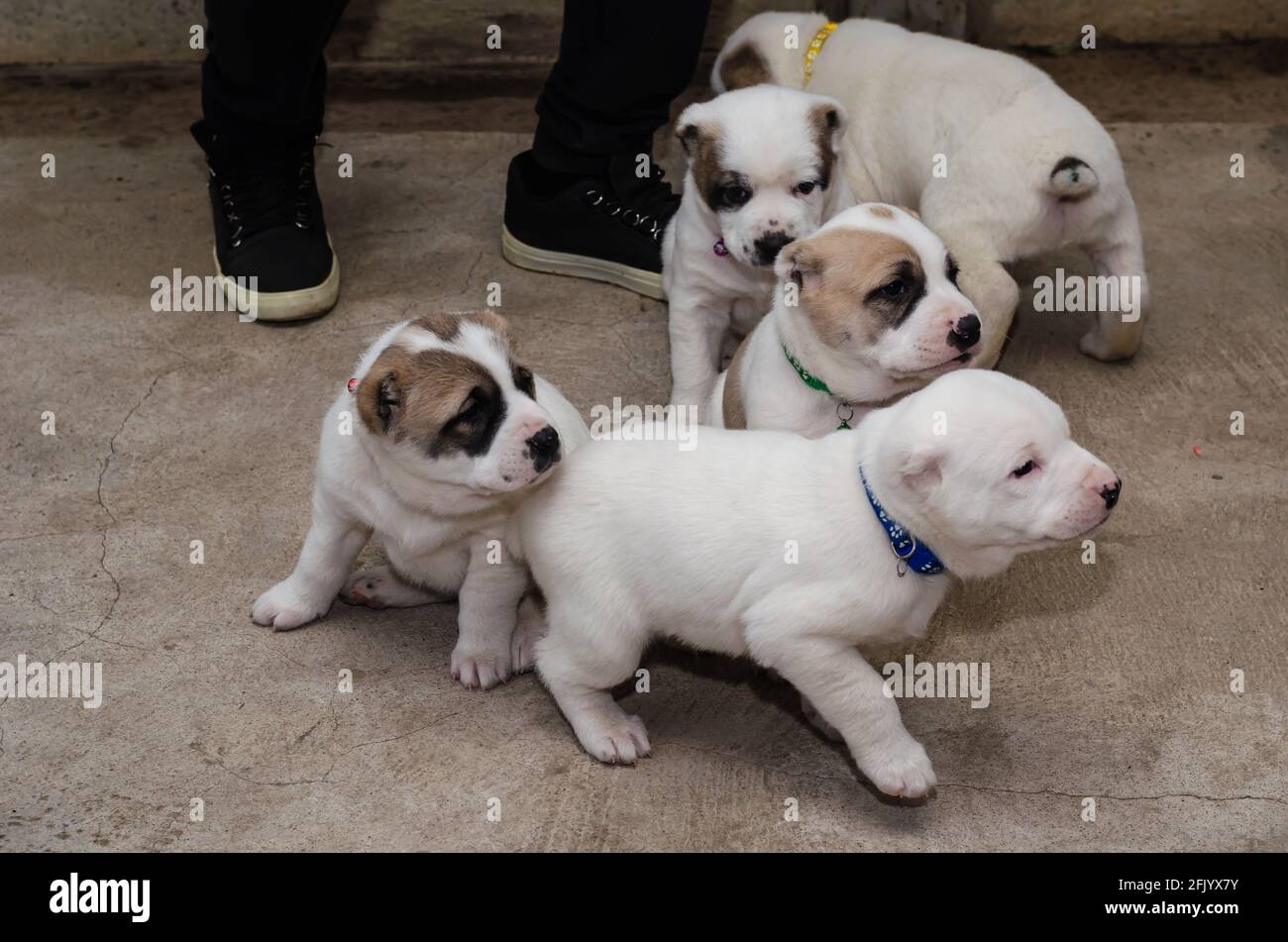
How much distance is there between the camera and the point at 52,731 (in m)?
3.96

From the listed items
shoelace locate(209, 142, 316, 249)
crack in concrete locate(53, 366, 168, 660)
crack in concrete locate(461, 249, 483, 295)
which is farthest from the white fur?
crack in concrete locate(53, 366, 168, 660)

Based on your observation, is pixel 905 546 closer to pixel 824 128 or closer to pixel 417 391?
pixel 417 391

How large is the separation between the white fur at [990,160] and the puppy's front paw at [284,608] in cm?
248

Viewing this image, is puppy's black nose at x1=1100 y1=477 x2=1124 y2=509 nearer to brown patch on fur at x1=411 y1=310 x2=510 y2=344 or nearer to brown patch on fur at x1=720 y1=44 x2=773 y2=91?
brown patch on fur at x1=411 y1=310 x2=510 y2=344

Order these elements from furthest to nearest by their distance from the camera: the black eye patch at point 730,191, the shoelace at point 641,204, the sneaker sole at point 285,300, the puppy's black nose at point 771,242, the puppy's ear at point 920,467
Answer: the shoelace at point 641,204 < the sneaker sole at point 285,300 < the black eye patch at point 730,191 < the puppy's black nose at point 771,242 < the puppy's ear at point 920,467

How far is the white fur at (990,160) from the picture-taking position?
5.24 m

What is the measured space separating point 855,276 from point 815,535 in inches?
38.8

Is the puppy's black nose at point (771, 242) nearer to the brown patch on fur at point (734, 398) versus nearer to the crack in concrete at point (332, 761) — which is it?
the brown patch on fur at point (734, 398)

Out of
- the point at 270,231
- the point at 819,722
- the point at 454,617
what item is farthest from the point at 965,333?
the point at 270,231

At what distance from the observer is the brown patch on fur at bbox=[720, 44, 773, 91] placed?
6215 mm

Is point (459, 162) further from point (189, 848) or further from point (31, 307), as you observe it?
point (189, 848)

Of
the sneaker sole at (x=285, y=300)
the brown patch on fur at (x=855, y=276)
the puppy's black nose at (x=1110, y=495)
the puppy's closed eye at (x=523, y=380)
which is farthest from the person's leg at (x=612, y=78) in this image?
the puppy's black nose at (x=1110, y=495)

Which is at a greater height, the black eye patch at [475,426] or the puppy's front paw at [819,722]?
the black eye patch at [475,426]

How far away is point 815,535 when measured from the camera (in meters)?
3.58
